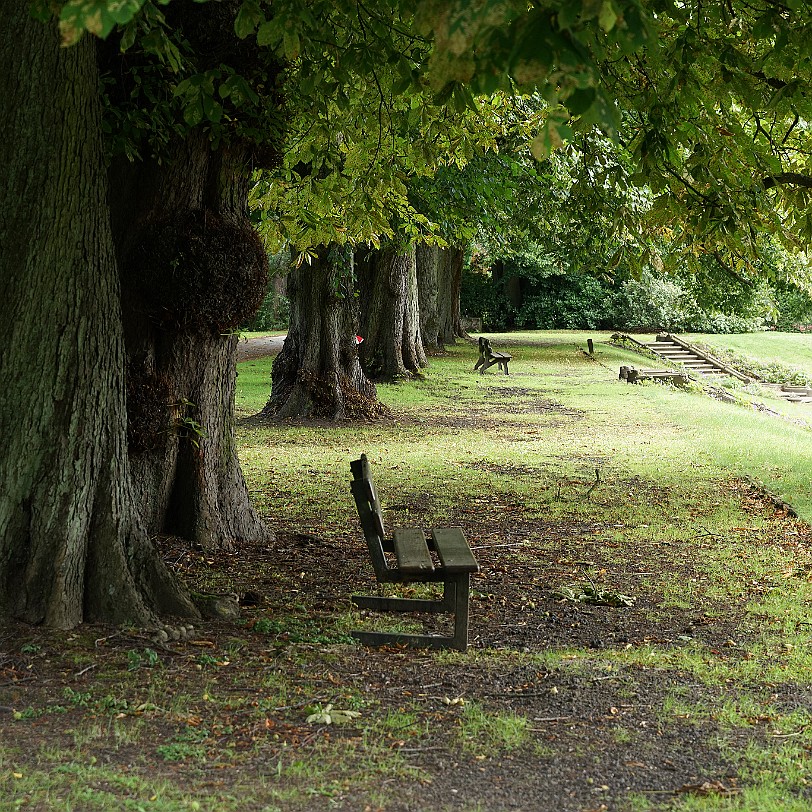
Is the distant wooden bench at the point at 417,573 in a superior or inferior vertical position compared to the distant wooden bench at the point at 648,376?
superior

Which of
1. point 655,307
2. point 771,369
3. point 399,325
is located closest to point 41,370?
point 399,325

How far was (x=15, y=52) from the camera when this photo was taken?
5.82 metres

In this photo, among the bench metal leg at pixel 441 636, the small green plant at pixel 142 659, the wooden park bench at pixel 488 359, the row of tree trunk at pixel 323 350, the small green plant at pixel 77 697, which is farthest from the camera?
the wooden park bench at pixel 488 359

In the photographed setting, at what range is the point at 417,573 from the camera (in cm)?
599

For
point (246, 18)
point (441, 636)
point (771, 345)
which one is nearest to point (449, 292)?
point (771, 345)

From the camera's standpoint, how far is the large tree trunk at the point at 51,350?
5.76 meters

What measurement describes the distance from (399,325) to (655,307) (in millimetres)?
27187

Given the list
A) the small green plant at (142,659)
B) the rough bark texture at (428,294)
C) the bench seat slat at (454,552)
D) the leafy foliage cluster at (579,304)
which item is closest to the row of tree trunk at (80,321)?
the small green plant at (142,659)

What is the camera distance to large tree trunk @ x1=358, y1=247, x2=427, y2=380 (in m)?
25.4

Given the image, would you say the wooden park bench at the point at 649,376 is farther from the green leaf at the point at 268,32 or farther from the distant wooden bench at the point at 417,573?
the green leaf at the point at 268,32

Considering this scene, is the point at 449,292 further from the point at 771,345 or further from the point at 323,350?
the point at 323,350

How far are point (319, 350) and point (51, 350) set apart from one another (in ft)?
39.2

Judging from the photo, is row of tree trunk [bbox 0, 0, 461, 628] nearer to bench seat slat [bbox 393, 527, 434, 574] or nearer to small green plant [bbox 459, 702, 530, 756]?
bench seat slat [bbox 393, 527, 434, 574]

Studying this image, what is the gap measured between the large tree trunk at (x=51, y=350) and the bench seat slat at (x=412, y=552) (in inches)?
60.7
